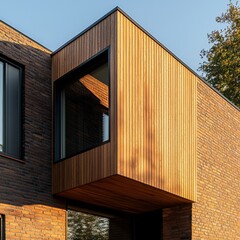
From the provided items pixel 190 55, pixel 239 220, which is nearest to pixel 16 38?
pixel 239 220

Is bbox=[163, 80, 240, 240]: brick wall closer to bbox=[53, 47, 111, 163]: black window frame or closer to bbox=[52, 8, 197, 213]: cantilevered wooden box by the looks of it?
bbox=[52, 8, 197, 213]: cantilevered wooden box

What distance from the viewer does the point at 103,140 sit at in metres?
8.58

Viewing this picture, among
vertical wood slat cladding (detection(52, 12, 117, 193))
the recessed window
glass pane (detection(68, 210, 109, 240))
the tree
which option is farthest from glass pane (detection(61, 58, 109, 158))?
A: the tree

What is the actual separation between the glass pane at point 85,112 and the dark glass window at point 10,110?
0.99 meters

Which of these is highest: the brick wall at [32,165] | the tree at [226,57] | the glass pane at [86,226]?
the tree at [226,57]

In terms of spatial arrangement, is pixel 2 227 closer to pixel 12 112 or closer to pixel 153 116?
pixel 12 112

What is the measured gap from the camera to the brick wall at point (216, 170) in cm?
1011

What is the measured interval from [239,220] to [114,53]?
5.71 metres

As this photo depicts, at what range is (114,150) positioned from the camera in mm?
7953

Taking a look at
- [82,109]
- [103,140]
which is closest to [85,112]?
[82,109]

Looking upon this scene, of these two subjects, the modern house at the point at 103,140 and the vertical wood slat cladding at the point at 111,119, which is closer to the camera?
the vertical wood slat cladding at the point at 111,119

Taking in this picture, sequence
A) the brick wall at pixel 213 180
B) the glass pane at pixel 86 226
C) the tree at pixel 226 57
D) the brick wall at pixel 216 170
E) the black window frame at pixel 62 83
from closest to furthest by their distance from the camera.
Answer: the black window frame at pixel 62 83 → the glass pane at pixel 86 226 → the brick wall at pixel 213 180 → the brick wall at pixel 216 170 → the tree at pixel 226 57

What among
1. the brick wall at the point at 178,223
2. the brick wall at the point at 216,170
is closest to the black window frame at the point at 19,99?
the brick wall at the point at 178,223

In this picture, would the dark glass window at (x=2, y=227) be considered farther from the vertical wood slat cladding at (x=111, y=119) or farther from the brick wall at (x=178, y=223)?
the brick wall at (x=178, y=223)
